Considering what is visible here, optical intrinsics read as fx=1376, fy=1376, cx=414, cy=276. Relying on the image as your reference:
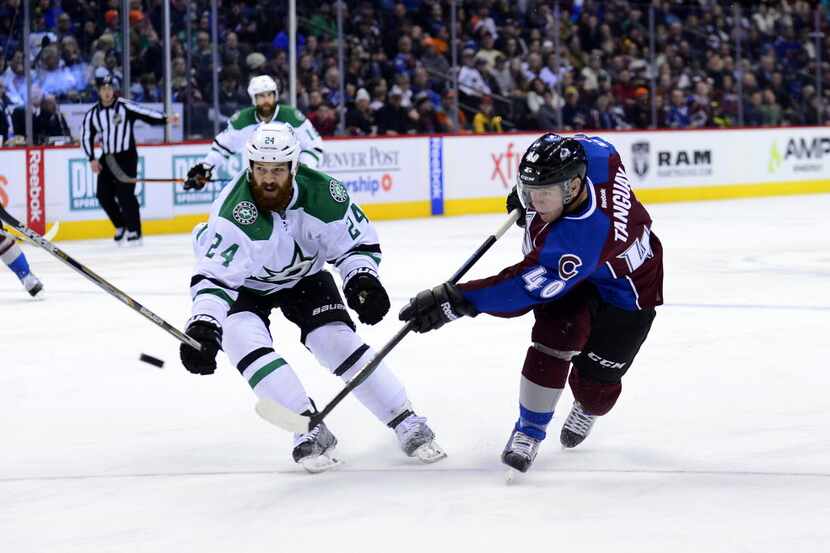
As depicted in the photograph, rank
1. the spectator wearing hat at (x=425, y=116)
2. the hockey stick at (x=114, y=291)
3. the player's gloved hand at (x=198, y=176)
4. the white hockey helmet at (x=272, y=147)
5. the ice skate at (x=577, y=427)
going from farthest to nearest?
the spectator wearing hat at (x=425, y=116)
the player's gloved hand at (x=198, y=176)
the ice skate at (x=577, y=427)
the hockey stick at (x=114, y=291)
the white hockey helmet at (x=272, y=147)

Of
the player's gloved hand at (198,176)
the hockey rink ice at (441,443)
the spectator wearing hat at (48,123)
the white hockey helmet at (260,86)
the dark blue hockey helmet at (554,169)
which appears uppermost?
the white hockey helmet at (260,86)

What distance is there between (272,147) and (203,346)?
0.54 m

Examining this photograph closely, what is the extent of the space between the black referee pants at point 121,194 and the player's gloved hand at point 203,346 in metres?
7.26

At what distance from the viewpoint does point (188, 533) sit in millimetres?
3057

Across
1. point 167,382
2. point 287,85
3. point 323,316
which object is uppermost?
point 287,85

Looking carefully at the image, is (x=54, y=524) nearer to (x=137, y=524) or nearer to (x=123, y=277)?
(x=137, y=524)

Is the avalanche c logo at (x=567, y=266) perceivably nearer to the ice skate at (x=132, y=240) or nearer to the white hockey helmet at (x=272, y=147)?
the white hockey helmet at (x=272, y=147)

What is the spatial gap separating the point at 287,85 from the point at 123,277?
167 inches

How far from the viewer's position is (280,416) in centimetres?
358

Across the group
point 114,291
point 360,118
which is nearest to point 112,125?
point 360,118

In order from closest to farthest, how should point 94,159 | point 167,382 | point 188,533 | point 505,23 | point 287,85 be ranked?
point 188,533 < point 167,382 < point 94,159 < point 287,85 < point 505,23

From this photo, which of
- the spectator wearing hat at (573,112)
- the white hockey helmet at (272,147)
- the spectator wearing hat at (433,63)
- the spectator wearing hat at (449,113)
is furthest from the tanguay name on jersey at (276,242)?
the spectator wearing hat at (573,112)

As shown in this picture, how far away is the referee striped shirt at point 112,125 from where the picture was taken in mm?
10555

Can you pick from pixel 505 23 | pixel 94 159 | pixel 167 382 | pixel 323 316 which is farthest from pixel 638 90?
pixel 323 316
